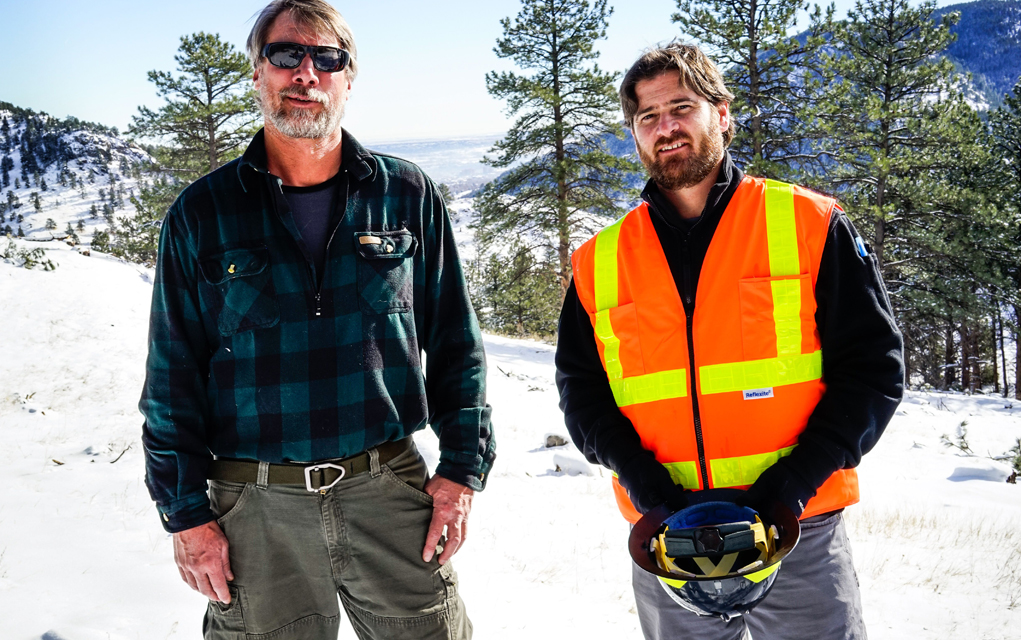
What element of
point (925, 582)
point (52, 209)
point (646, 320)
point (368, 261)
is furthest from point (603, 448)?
point (52, 209)

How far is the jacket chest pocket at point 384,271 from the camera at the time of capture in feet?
6.87

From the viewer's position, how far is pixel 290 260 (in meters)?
2.06

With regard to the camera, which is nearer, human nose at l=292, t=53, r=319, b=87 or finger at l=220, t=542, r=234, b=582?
finger at l=220, t=542, r=234, b=582

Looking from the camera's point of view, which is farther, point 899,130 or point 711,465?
point 899,130

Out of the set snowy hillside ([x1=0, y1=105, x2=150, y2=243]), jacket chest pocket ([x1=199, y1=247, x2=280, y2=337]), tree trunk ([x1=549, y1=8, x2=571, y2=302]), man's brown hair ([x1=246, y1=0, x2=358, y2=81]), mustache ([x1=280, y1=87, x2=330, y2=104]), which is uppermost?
snowy hillside ([x1=0, y1=105, x2=150, y2=243])

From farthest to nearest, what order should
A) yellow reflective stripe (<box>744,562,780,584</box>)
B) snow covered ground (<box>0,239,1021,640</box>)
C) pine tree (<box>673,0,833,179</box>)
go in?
pine tree (<box>673,0,833,179</box>) < snow covered ground (<box>0,239,1021,640</box>) < yellow reflective stripe (<box>744,562,780,584</box>)

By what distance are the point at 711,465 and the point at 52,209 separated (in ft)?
521

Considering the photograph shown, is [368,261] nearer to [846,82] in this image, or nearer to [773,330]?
[773,330]

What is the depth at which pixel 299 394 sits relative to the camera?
203cm

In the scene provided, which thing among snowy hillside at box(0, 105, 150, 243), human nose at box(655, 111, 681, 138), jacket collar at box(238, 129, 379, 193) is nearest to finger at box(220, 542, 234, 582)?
jacket collar at box(238, 129, 379, 193)

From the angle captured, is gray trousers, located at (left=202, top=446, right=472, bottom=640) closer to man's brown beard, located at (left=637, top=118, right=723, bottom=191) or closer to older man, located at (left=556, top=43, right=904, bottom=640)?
older man, located at (left=556, top=43, right=904, bottom=640)

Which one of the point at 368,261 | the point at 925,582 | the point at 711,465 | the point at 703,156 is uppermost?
the point at 703,156

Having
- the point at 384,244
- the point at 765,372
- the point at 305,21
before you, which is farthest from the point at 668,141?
the point at 305,21

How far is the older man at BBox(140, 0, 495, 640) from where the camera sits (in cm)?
200
